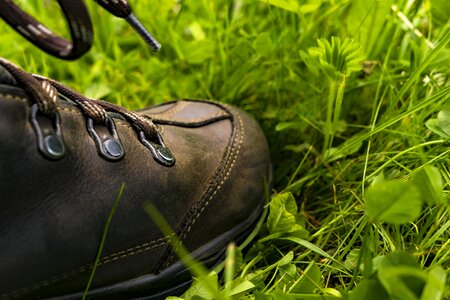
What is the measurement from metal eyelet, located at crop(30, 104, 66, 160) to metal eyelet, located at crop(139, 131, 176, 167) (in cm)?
20

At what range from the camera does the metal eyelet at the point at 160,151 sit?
1.13 metres

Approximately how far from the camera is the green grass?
1.00 m

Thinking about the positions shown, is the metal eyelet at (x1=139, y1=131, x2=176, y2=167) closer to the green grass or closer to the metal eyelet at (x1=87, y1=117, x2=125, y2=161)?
the metal eyelet at (x1=87, y1=117, x2=125, y2=161)

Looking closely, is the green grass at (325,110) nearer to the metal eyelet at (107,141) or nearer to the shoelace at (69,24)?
the metal eyelet at (107,141)

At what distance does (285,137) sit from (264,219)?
0.31 meters

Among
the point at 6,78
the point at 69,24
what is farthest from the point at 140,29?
the point at 6,78

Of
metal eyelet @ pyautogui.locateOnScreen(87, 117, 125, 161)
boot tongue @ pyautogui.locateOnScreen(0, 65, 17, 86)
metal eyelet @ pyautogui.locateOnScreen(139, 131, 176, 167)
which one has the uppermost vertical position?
boot tongue @ pyautogui.locateOnScreen(0, 65, 17, 86)

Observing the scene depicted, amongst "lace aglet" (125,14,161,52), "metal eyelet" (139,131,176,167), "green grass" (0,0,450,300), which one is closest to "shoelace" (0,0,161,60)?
"lace aglet" (125,14,161,52)

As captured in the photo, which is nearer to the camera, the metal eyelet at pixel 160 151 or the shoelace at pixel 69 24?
the shoelace at pixel 69 24

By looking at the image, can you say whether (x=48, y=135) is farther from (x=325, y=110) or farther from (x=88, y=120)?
(x=325, y=110)

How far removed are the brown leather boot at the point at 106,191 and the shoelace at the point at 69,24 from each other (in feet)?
0.22

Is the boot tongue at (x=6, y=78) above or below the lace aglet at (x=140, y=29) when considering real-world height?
→ above

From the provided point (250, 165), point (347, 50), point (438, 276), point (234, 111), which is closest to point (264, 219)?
point (250, 165)

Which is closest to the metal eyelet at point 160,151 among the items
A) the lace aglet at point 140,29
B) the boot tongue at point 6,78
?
the lace aglet at point 140,29
